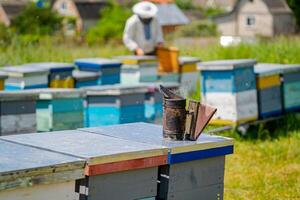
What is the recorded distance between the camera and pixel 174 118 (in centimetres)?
330

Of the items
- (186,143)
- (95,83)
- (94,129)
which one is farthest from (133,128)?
(95,83)

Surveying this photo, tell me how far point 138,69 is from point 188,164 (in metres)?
5.16

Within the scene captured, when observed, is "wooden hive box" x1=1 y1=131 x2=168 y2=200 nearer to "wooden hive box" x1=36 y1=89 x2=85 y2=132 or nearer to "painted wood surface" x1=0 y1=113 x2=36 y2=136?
"painted wood surface" x1=0 y1=113 x2=36 y2=136

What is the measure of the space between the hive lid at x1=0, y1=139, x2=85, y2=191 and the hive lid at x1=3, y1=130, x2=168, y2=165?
63 millimetres

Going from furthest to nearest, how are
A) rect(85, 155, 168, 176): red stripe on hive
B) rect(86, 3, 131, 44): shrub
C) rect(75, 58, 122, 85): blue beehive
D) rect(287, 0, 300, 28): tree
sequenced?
rect(86, 3, 131, 44): shrub, rect(287, 0, 300, 28): tree, rect(75, 58, 122, 85): blue beehive, rect(85, 155, 168, 176): red stripe on hive

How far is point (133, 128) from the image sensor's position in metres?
3.51

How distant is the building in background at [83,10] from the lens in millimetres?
48031

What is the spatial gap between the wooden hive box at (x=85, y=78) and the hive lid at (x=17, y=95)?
→ 6.19 ft

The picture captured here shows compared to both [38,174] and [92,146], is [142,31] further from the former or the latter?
[38,174]

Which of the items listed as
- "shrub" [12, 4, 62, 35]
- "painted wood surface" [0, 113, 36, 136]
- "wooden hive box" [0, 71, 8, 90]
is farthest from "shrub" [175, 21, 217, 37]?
"painted wood surface" [0, 113, 36, 136]

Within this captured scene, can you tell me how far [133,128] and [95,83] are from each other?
4353mm

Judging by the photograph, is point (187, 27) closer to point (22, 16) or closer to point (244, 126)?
point (22, 16)

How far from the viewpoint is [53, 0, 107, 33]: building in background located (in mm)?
48031

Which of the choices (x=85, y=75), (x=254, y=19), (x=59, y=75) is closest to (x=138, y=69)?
(x=85, y=75)
